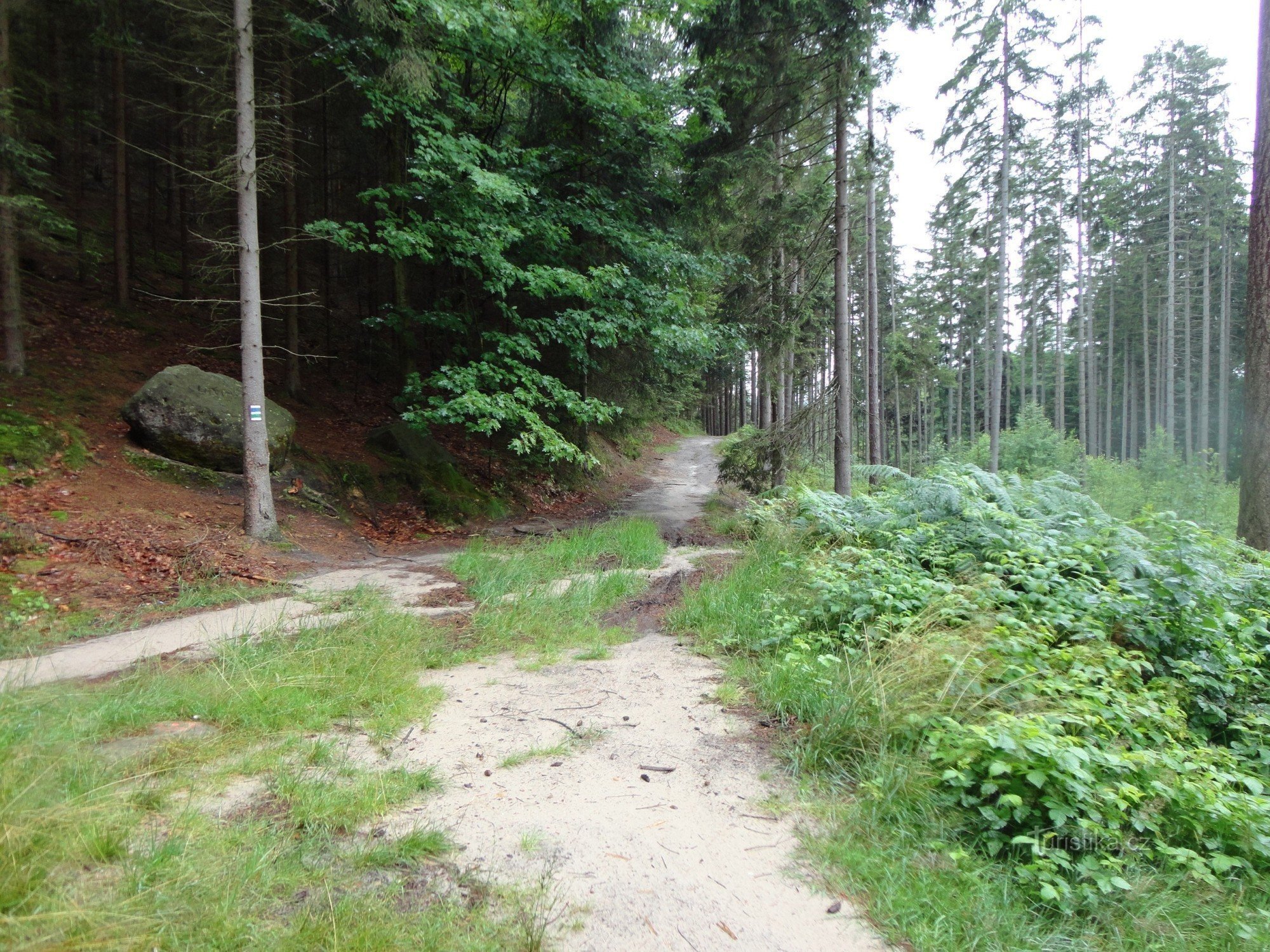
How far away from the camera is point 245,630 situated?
545 centimetres

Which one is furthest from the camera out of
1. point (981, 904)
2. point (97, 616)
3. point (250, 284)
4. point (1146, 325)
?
point (1146, 325)

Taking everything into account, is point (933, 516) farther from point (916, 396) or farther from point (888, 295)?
point (916, 396)

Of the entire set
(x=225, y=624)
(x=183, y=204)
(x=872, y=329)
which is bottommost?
(x=225, y=624)

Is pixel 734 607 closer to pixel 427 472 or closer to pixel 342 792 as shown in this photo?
pixel 342 792

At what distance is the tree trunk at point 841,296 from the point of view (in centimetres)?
1200

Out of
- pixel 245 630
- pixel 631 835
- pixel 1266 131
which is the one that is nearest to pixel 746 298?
pixel 1266 131

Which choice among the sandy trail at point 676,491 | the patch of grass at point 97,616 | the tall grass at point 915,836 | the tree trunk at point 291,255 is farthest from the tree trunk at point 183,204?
the tall grass at point 915,836

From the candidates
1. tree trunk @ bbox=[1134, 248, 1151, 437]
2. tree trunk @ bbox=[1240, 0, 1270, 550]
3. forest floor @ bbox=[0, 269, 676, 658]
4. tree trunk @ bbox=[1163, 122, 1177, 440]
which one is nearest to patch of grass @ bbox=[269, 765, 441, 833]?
forest floor @ bbox=[0, 269, 676, 658]

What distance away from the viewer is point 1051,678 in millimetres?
3848

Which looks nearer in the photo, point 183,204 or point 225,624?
point 225,624

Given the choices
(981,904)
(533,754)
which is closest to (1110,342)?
(981,904)

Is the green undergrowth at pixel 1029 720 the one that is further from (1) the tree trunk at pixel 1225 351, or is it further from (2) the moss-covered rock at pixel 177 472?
(1) the tree trunk at pixel 1225 351

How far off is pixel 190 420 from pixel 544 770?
945 cm

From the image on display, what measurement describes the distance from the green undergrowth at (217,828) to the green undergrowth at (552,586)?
5.85 feet
